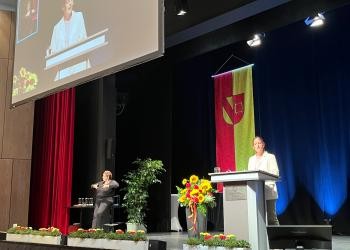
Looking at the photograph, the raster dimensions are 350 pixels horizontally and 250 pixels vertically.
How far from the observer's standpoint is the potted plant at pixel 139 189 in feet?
28.6

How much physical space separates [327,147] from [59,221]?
4.77m

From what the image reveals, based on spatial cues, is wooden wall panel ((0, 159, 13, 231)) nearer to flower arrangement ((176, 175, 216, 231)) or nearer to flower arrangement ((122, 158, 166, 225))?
flower arrangement ((122, 158, 166, 225))

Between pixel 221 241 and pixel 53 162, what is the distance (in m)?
5.53

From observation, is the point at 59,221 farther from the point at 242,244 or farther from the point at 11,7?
the point at 242,244

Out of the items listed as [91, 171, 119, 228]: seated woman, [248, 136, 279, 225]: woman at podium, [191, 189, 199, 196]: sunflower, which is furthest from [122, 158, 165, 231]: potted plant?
[248, 136, 279, 225]: woman at podium

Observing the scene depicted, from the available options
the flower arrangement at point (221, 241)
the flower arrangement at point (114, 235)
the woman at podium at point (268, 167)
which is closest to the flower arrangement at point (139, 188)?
the flower arrangement at point (114, 235)

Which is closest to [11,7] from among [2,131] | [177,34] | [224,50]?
[2,131]

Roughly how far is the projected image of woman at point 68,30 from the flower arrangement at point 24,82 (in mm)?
444

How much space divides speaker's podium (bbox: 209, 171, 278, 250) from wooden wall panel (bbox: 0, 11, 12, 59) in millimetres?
5134

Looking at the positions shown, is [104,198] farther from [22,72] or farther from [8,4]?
[8,4]

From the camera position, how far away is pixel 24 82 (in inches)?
198

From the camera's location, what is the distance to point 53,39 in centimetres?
455

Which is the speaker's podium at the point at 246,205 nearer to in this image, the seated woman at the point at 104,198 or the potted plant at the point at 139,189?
the seated woman at the point at 104,198

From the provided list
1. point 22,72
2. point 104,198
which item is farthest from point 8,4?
point 104,198
